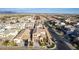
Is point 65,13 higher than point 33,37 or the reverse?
higher

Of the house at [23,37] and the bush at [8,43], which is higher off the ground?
the house at [23,37]

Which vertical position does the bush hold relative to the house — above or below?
below

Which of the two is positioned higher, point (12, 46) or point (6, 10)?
point (6, 10)
